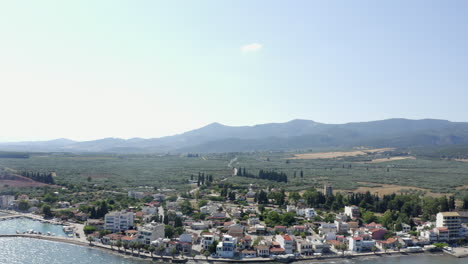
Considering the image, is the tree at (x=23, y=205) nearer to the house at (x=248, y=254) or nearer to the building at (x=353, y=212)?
the house at (x=248, y=254)

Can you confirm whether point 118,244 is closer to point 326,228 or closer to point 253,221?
point 253,221

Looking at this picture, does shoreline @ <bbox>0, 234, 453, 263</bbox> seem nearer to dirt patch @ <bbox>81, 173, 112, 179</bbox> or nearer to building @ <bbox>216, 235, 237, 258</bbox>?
building @ <bbox>216, 235, 237, 258</bbox>

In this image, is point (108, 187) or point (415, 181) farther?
point (415, 181)

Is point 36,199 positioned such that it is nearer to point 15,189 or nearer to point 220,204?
point 15,189

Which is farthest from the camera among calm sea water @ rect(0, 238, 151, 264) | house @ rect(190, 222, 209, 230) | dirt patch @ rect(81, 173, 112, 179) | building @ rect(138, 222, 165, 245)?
dirt patch @ rect(81, 173, 112, 179)

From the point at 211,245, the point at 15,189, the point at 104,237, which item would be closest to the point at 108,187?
the point at 15,189

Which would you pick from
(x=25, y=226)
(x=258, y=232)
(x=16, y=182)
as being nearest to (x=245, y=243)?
(x=258, y=232)

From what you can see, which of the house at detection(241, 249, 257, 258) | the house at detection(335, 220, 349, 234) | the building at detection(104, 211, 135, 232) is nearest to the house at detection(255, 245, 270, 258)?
the house at detection(241, 249, 257, 258)
